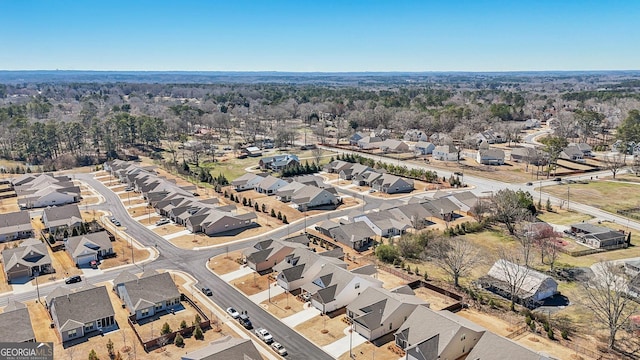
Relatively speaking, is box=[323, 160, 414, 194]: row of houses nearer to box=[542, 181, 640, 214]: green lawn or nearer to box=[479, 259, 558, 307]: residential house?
box=[542, 181, 640, 214]: green lawn

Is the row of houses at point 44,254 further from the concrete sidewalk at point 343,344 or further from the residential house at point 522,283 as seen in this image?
the residential house at point 522,283

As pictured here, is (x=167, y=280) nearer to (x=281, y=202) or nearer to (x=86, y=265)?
(x=86, y=265)

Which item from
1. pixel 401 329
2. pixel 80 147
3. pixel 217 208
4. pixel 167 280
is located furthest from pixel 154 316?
pixel 80 147

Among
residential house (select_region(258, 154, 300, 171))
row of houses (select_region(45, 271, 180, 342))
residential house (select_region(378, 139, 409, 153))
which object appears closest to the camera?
row of houses (select_region(45, 271, 180, 342))

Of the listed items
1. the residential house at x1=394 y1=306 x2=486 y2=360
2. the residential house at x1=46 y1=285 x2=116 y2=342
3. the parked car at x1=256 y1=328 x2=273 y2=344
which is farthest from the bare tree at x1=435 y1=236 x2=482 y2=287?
the residential house at x1=46 y1=285 x2=116 y2=342

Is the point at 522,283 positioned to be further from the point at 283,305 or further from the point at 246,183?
the point at 246,183

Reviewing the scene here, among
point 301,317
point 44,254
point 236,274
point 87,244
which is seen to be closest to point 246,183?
point 87,244
